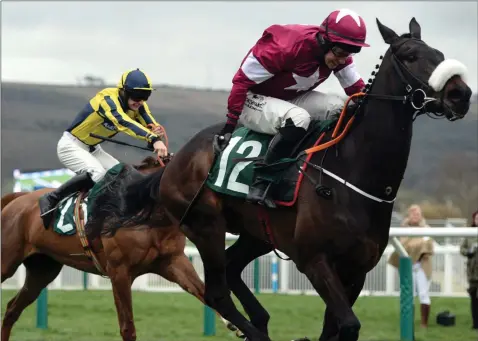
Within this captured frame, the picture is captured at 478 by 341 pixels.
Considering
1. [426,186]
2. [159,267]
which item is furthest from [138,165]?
[426,186]

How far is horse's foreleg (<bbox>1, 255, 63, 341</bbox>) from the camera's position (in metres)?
8.62

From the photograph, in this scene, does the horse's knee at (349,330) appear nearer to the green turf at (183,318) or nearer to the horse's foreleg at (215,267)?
the horse's foreleg at (215,267)

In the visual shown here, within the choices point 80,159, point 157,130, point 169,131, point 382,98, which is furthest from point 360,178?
point 169,131

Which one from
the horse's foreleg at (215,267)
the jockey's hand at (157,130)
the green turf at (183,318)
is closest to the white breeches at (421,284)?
the green turf at (183,318)

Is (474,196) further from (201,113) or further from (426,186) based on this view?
(201,113)

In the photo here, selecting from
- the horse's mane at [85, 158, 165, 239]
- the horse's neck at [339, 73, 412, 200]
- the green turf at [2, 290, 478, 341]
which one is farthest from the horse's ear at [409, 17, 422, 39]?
the green turf at [2, 290, 478, 341]

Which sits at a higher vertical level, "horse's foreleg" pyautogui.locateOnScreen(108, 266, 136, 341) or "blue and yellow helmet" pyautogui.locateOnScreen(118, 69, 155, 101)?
"blue and yellow helmet" pyautogui.locateOnScreen(118, 69, 155, 101)

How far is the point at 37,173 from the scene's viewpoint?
55.6ft

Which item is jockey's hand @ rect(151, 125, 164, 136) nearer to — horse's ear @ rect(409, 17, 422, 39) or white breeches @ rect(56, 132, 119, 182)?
white breeches @ rect(56, 132, 119, 182)

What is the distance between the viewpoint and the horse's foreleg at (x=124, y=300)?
7816 millimetres

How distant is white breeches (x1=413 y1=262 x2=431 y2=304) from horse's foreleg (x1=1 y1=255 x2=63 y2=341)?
13.5 ft

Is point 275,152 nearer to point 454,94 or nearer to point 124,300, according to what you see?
point 454,94

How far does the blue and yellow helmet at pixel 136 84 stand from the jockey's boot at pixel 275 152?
232cm

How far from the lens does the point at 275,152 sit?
19.8 ft
